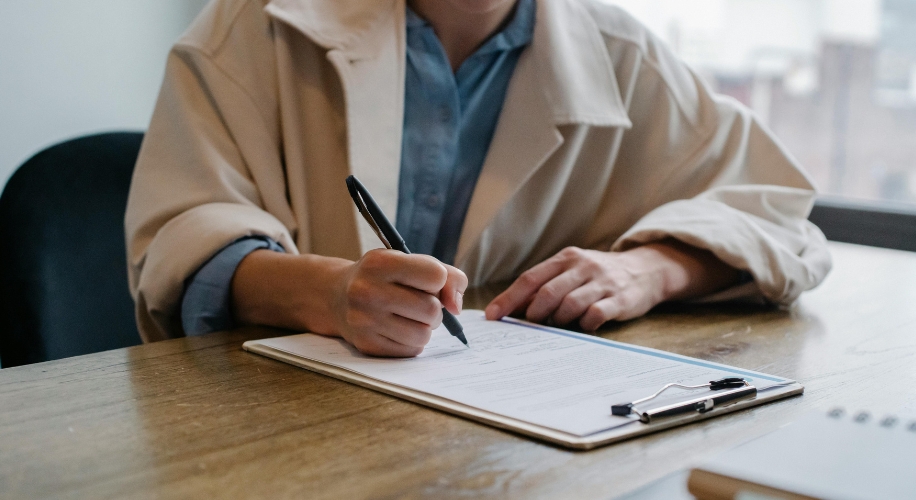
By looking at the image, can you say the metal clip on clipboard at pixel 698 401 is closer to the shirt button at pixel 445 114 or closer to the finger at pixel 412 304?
the finger at pixel 412 304

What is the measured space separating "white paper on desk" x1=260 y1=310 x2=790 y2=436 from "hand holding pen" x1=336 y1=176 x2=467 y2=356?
0.02 metres

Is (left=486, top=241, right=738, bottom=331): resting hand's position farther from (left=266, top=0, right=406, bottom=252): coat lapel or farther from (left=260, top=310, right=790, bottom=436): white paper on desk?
(left=266, top=0, right=406, bottom=252): coat lapel

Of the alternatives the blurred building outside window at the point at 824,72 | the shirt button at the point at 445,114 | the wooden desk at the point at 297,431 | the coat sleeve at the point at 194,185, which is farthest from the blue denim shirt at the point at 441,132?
the blurred building outside window at the point at 824,72

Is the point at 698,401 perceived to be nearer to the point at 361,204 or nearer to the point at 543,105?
the point at 361,204

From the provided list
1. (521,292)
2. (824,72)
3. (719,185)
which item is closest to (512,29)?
(719,185)

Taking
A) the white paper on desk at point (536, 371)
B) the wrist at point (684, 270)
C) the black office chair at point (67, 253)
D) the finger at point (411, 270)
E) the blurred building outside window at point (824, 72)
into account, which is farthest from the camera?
the blurred building outside window at point (824, 72)

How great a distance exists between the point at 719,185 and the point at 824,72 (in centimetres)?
88

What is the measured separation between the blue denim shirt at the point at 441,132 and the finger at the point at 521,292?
0.28 metres

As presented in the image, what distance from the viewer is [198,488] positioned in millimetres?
440

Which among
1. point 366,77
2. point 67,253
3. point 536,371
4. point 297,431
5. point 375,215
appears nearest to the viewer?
point 297,431

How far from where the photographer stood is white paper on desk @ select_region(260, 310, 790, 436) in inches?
22.3

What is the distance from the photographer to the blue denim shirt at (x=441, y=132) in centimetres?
115

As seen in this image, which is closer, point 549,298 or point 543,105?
point 549,298

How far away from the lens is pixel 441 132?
3.79 feet
